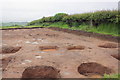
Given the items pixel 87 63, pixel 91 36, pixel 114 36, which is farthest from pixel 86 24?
pixel 87 63

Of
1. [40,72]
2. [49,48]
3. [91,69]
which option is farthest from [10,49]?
[91,69]

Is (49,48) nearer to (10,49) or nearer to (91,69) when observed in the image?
(10,49)

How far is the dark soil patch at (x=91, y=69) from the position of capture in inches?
240

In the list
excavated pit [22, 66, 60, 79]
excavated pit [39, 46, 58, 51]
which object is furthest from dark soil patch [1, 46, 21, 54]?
excavated pit [22, 66, 60, 79]

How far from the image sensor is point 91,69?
21.0 feet

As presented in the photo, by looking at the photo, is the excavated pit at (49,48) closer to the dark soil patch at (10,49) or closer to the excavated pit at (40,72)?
the dark soil patch at (10,49)

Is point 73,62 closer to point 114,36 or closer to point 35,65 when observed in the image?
point 35,65

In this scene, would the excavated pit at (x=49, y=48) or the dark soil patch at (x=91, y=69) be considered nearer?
the dark soil patch at (x=91, y=69)

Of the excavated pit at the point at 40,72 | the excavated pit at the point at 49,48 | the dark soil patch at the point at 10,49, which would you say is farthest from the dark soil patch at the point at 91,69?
the dark soil patch at the point at 10,49

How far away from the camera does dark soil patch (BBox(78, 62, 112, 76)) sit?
6086 mm

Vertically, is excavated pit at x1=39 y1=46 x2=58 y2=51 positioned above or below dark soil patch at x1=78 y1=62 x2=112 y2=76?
above

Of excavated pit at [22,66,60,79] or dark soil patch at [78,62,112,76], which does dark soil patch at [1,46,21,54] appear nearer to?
excavated pit at [22,66,60,79]

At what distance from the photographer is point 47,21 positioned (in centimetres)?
2877

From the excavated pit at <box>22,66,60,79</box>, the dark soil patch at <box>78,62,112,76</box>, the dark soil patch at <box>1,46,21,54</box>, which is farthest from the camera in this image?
the dark soil patch at <box>1,46,21,54</box>
